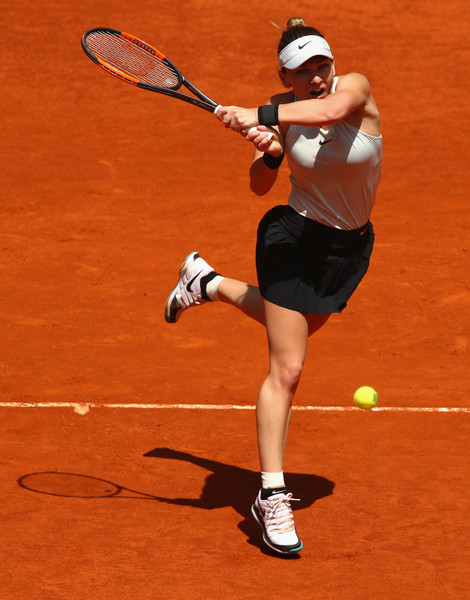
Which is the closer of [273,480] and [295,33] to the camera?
[295,33]

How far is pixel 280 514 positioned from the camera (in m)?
4.68

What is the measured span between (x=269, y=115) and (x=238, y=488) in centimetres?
213

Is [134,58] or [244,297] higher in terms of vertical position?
[134,58]

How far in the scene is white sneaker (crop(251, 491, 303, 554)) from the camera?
15.1 ft

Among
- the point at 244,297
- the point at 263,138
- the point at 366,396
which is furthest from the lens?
the point at 366,396

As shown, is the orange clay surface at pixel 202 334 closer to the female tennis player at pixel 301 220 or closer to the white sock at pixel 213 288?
the female tennis player at pixel 301 220

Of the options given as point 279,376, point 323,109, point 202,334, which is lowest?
point 279,376

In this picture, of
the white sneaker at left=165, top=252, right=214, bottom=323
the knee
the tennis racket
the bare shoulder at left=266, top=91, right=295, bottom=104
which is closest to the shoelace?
the knee

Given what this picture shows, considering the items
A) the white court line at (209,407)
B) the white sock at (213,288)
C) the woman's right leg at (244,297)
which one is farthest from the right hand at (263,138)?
the white court line at (209,407)

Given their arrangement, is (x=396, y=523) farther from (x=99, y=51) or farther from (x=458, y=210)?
(x=458, y=210)

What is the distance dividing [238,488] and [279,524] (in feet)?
2.85

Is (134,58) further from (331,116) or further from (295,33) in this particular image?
(331,116)

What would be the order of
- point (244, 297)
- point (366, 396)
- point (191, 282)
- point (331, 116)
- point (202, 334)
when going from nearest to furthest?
1. point (331, 116)
2. point (244, 297)
3. point (366, 396)
4. point (191, 282)
5. point (202, 334)

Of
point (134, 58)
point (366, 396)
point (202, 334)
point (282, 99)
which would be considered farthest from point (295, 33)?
point (202, 334)
